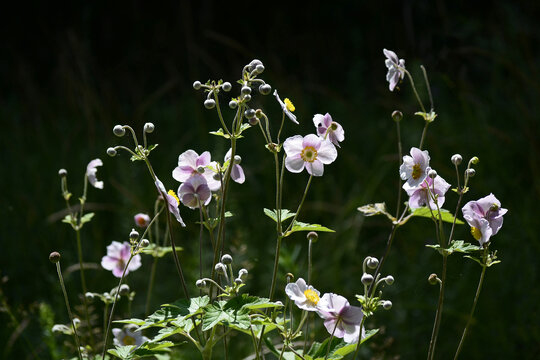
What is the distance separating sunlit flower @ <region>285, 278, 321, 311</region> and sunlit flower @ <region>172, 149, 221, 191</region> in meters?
0.20

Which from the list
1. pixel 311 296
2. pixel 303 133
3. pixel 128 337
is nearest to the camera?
pixel 311 296

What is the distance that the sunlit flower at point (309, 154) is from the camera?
101cm

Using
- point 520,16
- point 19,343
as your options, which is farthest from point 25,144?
point 520,16

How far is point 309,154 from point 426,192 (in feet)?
0.67

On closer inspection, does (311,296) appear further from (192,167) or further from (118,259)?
(118,259)

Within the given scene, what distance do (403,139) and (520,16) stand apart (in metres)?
1.07

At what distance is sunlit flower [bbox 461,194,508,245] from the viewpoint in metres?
0.97

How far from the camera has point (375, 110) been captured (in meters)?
3.87

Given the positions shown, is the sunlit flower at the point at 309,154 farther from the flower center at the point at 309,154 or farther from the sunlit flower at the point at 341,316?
the sunlit flower at the point at 341,316

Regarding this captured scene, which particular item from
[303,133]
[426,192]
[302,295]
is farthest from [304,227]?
[303,133]

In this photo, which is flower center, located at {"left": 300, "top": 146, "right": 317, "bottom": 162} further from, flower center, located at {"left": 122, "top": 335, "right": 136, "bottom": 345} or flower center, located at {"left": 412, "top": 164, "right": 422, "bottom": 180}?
flower center, located at {"left": 122, "top": 335, "right": 136, "bottom": 345}

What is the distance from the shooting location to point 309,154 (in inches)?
40.2

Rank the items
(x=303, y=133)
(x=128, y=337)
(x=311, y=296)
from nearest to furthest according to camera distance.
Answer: (x=311, y=296)
(x=128, y=337)
(x=303, y=133)

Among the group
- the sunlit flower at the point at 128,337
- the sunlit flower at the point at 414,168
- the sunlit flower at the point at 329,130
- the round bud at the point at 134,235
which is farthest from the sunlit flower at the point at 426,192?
the sunlit flower at the point at 128,337
